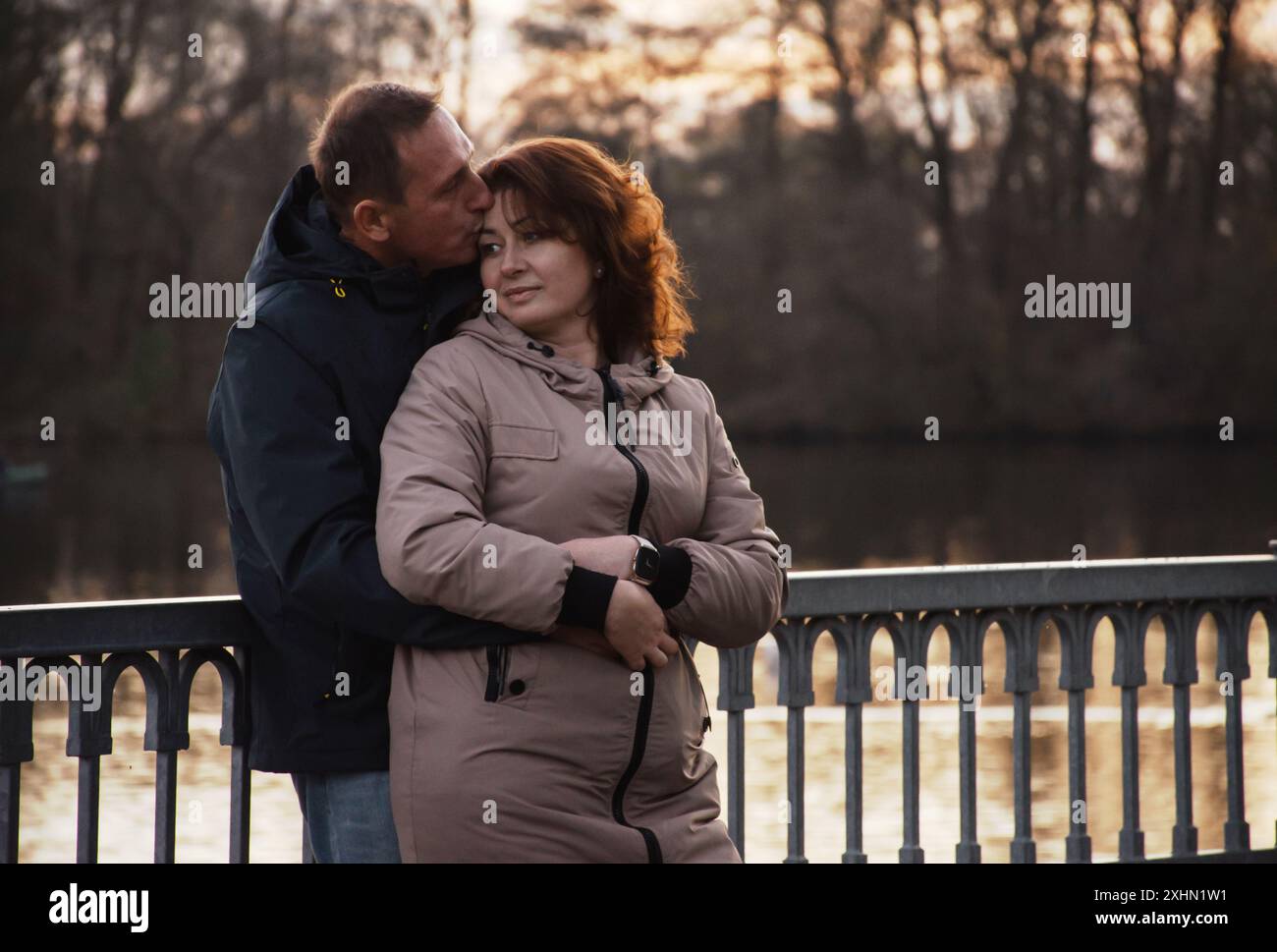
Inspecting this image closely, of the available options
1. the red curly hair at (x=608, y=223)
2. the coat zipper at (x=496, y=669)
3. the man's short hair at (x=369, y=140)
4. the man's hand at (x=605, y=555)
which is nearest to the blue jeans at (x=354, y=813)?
the coat zipper at (x=496, y=669)

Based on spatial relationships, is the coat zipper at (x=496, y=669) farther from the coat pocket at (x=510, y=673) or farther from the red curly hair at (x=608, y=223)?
the red curly hair at (x=608, y=223)

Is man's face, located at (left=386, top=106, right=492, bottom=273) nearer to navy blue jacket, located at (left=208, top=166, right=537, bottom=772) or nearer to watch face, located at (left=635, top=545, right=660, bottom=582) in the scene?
navy blue jacket, located at (left=208, top=166, right=537, bottom=772)

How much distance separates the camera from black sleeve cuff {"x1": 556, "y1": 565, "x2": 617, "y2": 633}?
2750mm

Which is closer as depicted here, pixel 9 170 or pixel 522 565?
pixel 522 565

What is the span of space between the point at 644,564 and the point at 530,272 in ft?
1.74

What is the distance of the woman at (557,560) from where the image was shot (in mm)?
2744

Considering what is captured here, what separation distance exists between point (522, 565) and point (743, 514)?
0.49 meters

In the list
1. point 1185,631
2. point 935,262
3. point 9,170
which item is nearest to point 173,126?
point 9,170

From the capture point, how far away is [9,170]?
41719mm

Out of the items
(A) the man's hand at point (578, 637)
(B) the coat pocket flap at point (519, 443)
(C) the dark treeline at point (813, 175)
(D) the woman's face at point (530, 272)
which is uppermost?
(C) the dark treeline at point (813, 175)

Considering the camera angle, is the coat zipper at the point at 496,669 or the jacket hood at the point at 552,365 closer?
the coat zipper at the point at 496,669

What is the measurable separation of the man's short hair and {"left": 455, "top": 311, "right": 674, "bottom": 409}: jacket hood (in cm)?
26

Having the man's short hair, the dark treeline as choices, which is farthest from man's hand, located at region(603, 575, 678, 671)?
the dark treeline
